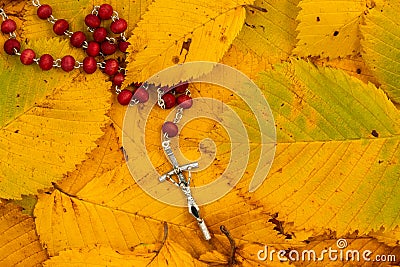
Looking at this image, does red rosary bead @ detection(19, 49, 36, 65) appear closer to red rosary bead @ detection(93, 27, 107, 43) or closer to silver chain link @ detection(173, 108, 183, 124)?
red rosary bead @ detection(93, 27, 107, 43)

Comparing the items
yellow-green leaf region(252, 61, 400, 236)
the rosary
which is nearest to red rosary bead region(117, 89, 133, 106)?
the rosary

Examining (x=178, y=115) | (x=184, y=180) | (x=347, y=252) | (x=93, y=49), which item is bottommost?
(x=347, y=252)

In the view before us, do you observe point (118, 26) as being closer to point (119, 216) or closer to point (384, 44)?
point (119, 216)

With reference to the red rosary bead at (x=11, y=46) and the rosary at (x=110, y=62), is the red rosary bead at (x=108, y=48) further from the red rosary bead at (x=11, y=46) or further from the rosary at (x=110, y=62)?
the red rosary bead at (x=11, y=46)

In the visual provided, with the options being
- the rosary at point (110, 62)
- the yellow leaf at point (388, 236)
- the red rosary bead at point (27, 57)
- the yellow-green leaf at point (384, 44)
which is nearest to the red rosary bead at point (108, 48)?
the rosary at point (110, 62)

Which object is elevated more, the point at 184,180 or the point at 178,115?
the point at 178,115

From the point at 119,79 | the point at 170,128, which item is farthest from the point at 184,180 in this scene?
the point at 119,79

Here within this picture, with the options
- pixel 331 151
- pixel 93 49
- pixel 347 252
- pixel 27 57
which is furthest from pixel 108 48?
pixel 347 252

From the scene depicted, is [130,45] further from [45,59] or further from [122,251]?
[122,251]
